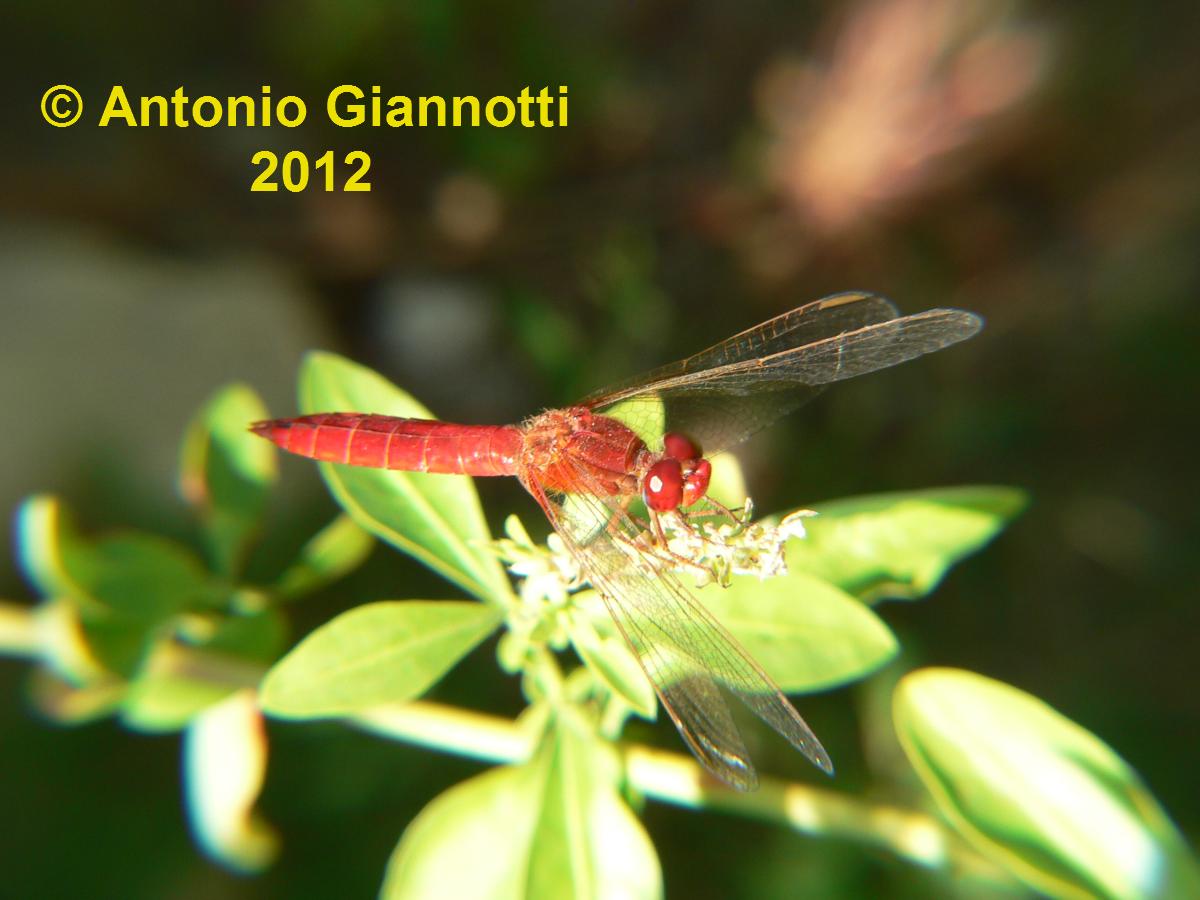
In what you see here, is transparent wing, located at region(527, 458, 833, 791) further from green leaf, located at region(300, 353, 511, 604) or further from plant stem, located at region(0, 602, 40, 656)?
plant stem, located at region(0, 602, 40, 656)

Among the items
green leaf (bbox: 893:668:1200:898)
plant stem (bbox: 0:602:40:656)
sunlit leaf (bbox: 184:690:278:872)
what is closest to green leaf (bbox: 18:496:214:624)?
plant stem (bbox: 0:602:40:656)

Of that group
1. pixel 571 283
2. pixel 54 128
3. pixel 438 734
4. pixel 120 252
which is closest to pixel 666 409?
pixel 438 734

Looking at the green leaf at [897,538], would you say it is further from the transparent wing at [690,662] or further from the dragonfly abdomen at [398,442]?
the dragonfly abdomen at [398,442]

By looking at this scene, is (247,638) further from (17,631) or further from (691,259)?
(691,259)

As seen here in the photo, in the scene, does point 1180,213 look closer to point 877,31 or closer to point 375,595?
point 877,31

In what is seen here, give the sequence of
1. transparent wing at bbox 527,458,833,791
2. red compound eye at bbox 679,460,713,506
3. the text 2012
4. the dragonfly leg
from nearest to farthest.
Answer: transparent wing at bbox 527,458,833,791 → the dragonfly leg → red compound eye at bbox 679,460,713,506 → the text 2012

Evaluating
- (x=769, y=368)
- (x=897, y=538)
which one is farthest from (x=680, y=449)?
(x=897, y=538)

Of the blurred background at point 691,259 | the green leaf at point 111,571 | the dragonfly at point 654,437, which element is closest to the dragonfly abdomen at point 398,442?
the dragonfly at point 654,437
